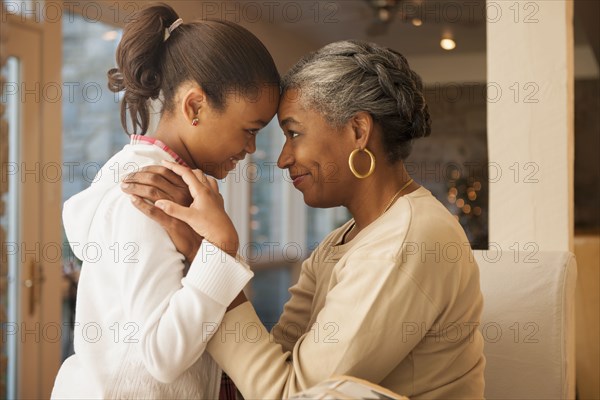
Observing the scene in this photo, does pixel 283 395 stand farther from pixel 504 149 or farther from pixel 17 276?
pixel 17 276

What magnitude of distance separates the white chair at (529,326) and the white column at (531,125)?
369 mm

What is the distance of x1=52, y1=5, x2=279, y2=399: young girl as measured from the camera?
1220 millimetres

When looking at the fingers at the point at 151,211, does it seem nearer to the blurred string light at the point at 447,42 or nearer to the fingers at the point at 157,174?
the fingers at the point at 157,174

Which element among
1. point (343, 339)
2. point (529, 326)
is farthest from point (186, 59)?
point (529, 326)

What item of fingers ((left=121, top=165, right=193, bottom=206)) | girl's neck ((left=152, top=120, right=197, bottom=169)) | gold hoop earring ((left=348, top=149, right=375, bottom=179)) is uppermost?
girl's neck ((left=152, top=120, right=197, bottom=169))

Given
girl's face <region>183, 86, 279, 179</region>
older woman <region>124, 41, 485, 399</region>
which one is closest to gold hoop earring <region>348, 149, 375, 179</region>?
older woman <region>124, 41, 485, 399</region>

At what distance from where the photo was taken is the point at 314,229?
26.9ft

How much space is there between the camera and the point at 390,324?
4.25 feet

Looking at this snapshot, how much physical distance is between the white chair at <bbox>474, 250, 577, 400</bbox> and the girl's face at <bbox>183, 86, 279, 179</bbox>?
0.80m

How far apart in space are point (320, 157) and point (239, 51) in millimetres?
273

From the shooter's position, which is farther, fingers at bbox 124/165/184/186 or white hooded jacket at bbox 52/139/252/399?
fingers at bbox 124/165/184/186

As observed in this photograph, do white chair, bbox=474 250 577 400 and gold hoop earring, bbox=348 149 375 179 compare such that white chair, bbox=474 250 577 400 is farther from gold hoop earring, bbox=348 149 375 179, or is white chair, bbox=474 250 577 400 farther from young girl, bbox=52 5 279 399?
young girl, bbox=52 5 279 399

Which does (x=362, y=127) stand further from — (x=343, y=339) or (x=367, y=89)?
(x=343, y=339)

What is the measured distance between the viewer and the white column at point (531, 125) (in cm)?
226
